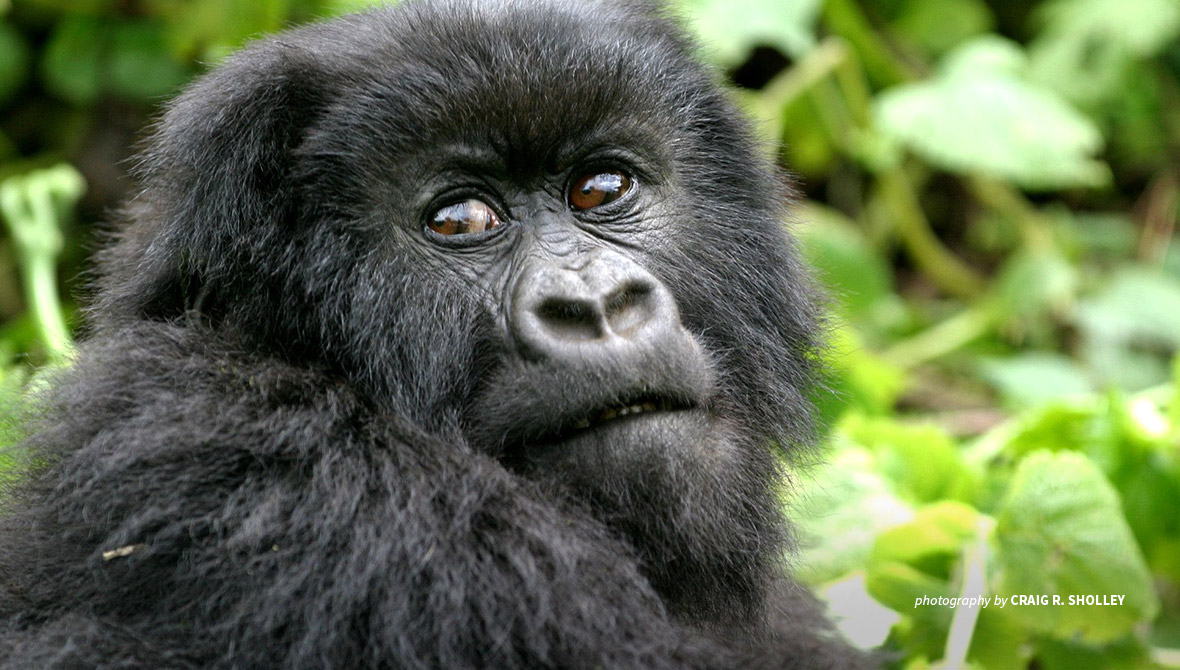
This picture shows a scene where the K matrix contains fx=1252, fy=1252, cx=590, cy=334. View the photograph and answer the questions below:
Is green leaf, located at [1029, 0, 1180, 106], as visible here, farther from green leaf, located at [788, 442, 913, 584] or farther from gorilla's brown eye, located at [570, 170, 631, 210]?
gorilla's brown eye, located at [570, 170, 631, 210]

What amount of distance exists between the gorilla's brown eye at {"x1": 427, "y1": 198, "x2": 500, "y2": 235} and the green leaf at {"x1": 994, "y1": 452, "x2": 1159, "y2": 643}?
1407 millimetres

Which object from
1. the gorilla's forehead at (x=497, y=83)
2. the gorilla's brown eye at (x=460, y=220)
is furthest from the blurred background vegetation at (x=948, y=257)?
the gorilla's brown eye at (x=460, y=220)

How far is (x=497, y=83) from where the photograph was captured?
7.91ft

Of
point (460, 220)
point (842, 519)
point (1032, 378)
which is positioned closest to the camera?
point (460, 220)

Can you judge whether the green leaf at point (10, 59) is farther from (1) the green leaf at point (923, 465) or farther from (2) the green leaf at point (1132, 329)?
(2) the green leaf at point (1132, 329)

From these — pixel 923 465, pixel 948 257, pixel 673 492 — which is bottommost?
pixel 948 257

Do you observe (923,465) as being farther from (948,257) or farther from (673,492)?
(948,257)

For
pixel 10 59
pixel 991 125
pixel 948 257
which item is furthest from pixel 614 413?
pixel 10 59

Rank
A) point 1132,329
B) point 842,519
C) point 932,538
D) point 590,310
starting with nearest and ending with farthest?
point 590,310 → point 932,538 → point 842,519 → point 1132,329

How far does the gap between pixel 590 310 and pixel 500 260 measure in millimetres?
277

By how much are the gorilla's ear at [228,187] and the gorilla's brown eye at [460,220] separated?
280mm

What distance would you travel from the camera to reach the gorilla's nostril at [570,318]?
2.20 metres

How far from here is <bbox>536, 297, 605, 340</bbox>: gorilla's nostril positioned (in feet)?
7.22

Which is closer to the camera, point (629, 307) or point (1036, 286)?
point (629, 307)
